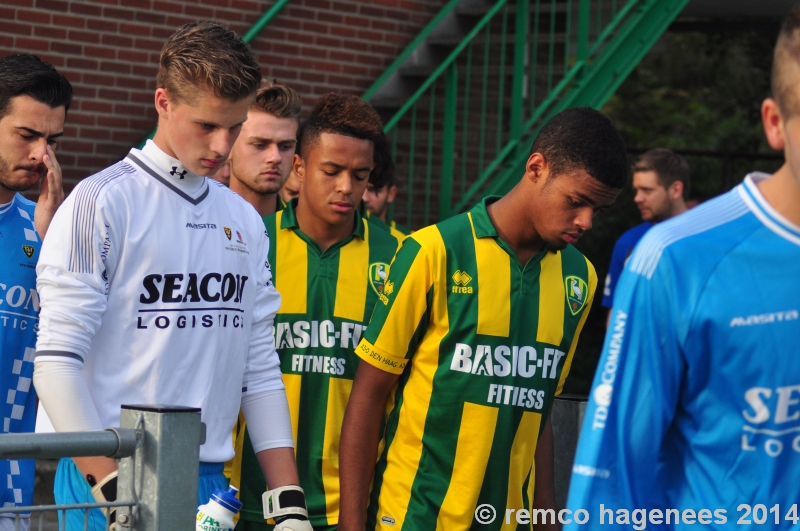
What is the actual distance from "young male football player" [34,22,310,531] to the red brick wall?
16.2 ft

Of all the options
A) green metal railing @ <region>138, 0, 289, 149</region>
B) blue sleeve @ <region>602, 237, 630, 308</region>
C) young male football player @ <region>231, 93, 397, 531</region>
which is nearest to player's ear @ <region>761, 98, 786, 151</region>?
young male football player @ <region>231, 93, 397, 531</region>

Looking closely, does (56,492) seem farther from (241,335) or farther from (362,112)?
(362,112)

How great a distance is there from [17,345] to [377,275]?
1.33 meters

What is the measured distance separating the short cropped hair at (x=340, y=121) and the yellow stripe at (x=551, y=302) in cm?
107

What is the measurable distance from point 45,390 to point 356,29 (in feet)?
23.0

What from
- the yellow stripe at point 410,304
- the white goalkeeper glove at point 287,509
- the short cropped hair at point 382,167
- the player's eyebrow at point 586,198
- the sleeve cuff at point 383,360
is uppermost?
the short cropped hair at point 382,167

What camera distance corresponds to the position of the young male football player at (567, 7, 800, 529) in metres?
1.86

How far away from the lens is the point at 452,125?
25.7 feet

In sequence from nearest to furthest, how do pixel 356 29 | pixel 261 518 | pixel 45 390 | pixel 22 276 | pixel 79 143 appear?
pixel 45 390 → pixel 22 276 → pixel 261 518 → pixel 79 143 → pixel 356 29

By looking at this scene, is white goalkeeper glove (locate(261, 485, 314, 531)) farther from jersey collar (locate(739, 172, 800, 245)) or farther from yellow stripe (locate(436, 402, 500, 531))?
jersey collar (locate(739, 172, 800, 245))

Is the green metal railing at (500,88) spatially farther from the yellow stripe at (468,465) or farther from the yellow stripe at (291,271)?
the yellow stripe at (468,465)

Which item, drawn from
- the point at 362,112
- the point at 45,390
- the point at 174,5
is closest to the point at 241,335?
the point at 45,390

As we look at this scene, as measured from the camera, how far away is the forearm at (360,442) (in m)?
3.13

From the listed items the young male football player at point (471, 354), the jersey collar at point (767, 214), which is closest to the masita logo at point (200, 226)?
the young male football player at point (471, 354)
